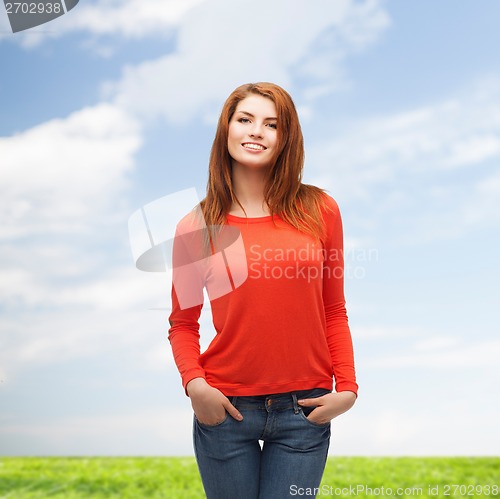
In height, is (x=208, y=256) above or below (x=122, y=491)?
above

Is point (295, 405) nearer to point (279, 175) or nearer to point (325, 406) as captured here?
point (325, 406)

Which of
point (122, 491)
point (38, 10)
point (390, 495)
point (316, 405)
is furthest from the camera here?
point (122, 491)

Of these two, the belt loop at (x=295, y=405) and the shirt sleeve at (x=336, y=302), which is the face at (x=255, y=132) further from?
the belt loop at (x=295, y=405)

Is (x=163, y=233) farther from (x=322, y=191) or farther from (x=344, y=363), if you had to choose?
(x=344, y=363)

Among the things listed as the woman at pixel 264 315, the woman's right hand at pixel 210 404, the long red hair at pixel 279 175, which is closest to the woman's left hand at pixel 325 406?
the woman at pixel 264 315

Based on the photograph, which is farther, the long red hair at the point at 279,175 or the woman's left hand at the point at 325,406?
the long red hair at the point at 279,175

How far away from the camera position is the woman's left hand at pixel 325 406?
176cm

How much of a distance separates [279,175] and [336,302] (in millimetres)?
417

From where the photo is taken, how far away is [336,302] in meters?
1.95

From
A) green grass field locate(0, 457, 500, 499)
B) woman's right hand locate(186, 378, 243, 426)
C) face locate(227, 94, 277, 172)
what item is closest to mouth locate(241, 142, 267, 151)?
face locate(227, 94, 277, 172)

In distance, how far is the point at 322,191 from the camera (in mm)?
2062

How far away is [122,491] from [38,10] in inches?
126

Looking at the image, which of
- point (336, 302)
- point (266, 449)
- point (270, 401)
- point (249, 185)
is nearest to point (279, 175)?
point (249, 185)

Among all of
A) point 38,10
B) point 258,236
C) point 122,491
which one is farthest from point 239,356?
point 122,491
